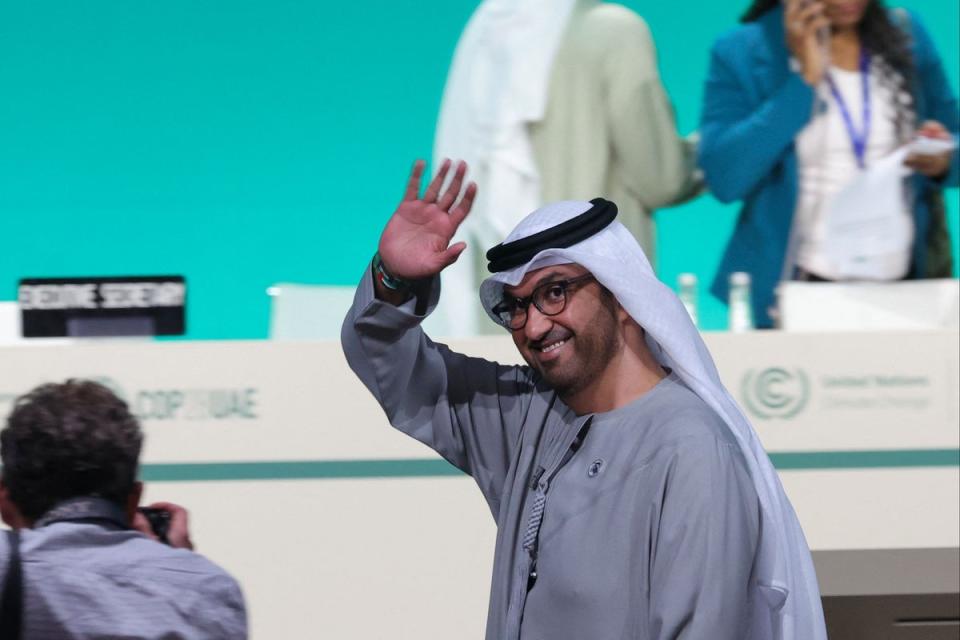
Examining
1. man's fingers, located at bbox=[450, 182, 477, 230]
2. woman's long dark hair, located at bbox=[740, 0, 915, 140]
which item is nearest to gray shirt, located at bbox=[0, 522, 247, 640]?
man's fingers, located at bbox=[450, 182, 477, 230]

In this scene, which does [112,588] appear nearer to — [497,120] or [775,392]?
[775,392]

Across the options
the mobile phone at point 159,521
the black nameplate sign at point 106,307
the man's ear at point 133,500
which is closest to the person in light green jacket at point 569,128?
the black nameplate sign at point 106,307

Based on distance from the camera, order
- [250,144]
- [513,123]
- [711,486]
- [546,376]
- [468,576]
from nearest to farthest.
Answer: [711,486], [546,376], [468,576], [513,123], [250,144]

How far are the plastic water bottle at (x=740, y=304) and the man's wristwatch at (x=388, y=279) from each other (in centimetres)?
169

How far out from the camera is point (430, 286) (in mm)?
2471

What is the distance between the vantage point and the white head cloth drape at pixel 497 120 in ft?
13.9

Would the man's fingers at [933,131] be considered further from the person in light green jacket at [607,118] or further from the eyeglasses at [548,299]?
the eyeglasses at [548,299]

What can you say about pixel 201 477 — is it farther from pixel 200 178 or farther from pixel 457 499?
pixel 200 178

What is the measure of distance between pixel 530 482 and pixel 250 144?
395 centimetres

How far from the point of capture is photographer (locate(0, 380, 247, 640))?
187 cm

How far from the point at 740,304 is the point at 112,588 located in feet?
7.88

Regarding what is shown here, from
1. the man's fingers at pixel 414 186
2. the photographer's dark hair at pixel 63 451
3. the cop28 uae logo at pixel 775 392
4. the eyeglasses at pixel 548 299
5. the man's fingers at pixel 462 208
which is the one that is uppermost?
the man's fingers at pixel 414 186

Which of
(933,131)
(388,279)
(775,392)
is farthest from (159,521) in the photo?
(933,131)

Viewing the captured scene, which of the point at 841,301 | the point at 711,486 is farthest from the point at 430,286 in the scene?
the point at 841,301
